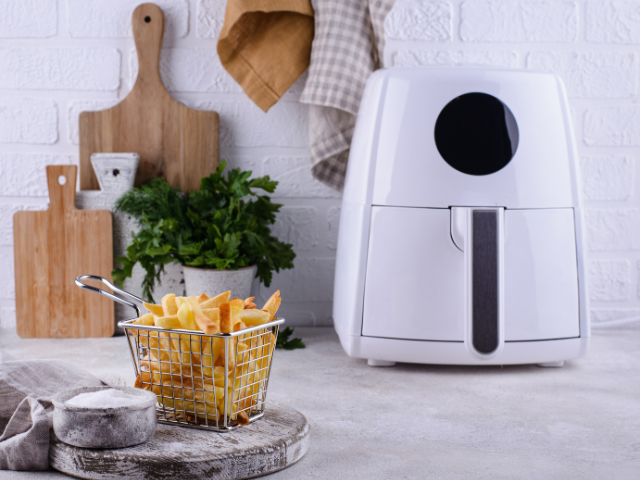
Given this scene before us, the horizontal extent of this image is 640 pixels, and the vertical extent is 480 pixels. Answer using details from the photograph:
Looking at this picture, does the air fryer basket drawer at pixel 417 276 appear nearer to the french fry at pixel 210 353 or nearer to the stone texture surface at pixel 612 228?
the french fry at pixel 210 353

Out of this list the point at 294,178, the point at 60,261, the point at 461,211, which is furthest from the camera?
the point at 294,178

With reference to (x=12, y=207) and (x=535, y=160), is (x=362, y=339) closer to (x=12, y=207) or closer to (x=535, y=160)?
(x=535, y=160)

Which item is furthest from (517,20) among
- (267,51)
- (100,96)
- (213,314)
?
(213,314)

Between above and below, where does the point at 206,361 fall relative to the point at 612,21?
below

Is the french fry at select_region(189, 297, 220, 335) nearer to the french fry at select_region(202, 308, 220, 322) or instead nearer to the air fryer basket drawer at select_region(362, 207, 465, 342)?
the french fry at select_region(202, 308, 220, 322)

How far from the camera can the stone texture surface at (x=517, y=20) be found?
1153mm

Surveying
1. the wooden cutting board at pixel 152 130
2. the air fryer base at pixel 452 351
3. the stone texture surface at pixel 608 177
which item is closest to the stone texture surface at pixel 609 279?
the stone texture surface at pixel 608 177

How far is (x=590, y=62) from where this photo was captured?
1170mm

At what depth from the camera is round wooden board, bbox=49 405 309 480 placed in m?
0.48

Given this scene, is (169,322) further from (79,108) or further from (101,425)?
(79,108)

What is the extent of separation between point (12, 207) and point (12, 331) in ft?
0.78

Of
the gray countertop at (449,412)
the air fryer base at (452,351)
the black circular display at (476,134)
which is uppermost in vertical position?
the black circular display at (476,134)

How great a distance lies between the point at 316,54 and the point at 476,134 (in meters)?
0.37

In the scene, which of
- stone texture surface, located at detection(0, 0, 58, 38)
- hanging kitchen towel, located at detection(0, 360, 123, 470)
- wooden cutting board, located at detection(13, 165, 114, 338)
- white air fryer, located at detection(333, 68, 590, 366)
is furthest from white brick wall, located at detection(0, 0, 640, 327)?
hanging kitchen towel, located at detection(0, 360, 123, 470)
